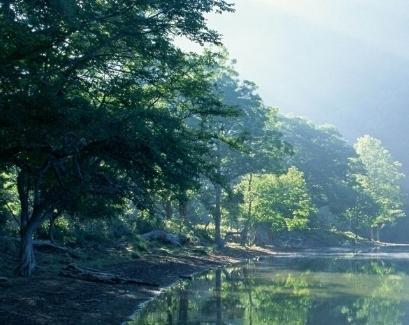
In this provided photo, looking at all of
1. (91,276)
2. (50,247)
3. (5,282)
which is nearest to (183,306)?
(91,276)

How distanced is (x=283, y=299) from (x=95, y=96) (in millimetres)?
11096

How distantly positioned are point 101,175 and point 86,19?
6.32m

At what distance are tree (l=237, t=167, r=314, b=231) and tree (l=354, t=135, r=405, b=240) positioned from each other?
27.5 metres

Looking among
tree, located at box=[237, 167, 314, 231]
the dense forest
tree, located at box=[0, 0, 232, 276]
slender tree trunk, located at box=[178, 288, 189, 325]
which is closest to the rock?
tree, located at box=[237, 167, 314, 231]

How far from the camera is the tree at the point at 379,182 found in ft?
292

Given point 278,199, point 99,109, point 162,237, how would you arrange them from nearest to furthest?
point 99,109
point 162,237
point 278,199

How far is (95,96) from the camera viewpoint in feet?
66.3

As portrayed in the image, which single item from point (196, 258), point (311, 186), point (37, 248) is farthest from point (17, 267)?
point (311, 186)

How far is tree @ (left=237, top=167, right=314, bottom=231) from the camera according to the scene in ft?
193

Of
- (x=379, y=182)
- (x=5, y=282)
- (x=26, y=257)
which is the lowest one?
(x=5, y=282)

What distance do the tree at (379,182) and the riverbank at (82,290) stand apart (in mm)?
59624

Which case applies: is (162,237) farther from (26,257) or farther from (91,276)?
(26,257)

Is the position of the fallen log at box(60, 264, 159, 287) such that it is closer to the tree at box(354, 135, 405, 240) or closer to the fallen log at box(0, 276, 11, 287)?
the fallen log at box(0, 276, 11, 287)

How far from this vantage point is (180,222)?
51094mm
